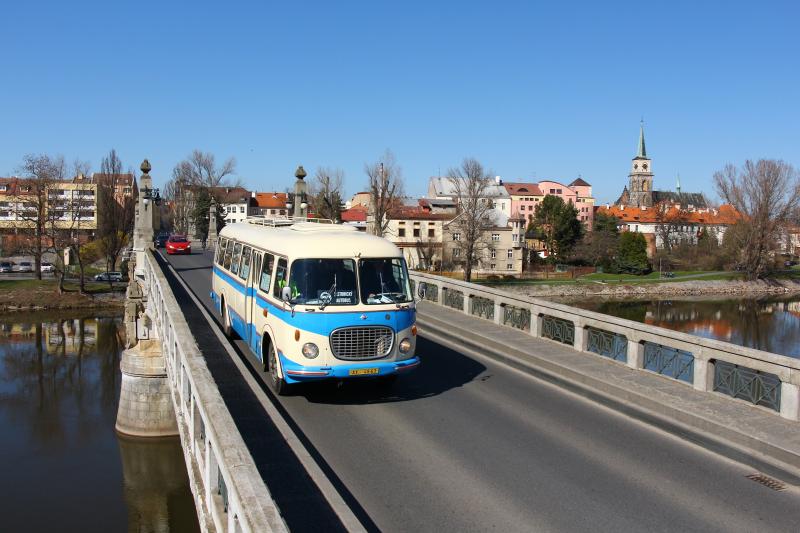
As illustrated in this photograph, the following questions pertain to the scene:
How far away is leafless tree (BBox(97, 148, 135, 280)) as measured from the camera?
8088 centimetres

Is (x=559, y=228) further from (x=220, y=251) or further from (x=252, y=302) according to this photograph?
(x=252, y=302)

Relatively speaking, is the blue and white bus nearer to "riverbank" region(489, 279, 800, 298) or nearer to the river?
the river

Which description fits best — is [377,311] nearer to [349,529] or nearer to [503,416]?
[503,416]

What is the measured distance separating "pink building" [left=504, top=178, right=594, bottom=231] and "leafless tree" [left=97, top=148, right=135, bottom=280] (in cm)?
7854

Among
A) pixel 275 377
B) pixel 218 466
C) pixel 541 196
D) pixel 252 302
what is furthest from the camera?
pixel 541 196

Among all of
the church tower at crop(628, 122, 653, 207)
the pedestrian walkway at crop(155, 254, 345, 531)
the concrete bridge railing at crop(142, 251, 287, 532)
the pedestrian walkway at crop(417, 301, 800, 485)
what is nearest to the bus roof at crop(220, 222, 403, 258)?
the concrete bridge railing at crop(142, 251, 287, 532)

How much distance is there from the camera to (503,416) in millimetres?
11547

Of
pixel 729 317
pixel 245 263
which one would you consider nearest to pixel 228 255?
pixel 245 263

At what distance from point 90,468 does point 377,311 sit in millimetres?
19589

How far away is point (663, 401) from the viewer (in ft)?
38.0

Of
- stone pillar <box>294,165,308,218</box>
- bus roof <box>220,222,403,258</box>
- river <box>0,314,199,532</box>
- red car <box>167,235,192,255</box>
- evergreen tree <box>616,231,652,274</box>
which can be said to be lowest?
river <box>0,314,199,532</box>

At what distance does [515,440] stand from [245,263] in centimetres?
748

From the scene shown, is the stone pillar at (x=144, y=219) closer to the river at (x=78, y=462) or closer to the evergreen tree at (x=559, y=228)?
the river at (x=78, y=462)

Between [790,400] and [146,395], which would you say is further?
[146,395]
